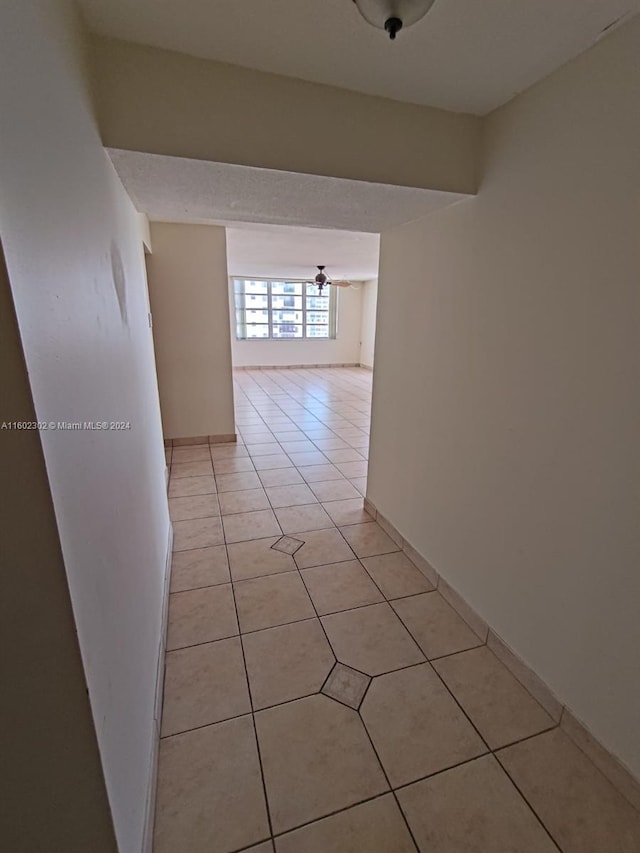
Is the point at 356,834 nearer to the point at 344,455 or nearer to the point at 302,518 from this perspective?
the point at 302,518

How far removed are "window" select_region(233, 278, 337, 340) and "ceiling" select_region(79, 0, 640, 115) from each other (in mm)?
8016

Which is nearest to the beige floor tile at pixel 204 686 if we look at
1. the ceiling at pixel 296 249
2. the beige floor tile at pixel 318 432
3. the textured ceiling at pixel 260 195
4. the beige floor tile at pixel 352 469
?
the textured ceiling at pixel 260 195

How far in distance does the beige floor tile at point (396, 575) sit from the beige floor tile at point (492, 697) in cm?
41

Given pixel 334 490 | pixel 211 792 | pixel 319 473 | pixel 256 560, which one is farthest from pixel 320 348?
pixel 211 792

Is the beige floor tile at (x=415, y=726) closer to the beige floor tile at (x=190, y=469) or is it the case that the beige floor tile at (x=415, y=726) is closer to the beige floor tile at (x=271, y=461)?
the beige floor tile at (x=271, y=461)

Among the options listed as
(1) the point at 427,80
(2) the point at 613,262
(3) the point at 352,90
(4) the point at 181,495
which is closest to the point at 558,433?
(2) the point at 613,262

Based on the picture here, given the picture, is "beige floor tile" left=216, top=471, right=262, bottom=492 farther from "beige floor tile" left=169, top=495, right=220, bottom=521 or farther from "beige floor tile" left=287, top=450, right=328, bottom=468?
"beige floor tile" left=287, top=450, right=328, bottom=468

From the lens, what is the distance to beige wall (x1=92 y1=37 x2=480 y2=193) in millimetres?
1152

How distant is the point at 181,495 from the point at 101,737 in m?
2.38

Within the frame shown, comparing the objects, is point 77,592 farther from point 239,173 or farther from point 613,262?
point 613,262

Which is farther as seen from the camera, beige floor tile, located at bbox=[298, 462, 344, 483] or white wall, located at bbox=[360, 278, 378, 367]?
white wall, located at bbox=[360, 278, 378, 367]

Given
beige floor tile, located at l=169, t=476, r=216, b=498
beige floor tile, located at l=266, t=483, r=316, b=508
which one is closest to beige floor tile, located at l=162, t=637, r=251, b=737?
beige floor tile, located at l=266, t=483, r=316, b=508

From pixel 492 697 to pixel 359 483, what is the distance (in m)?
1.91

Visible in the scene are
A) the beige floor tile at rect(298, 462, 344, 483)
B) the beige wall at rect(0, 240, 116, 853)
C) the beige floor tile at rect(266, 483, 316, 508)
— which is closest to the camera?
the beige wall at rect(0, 240, 116, 853)
